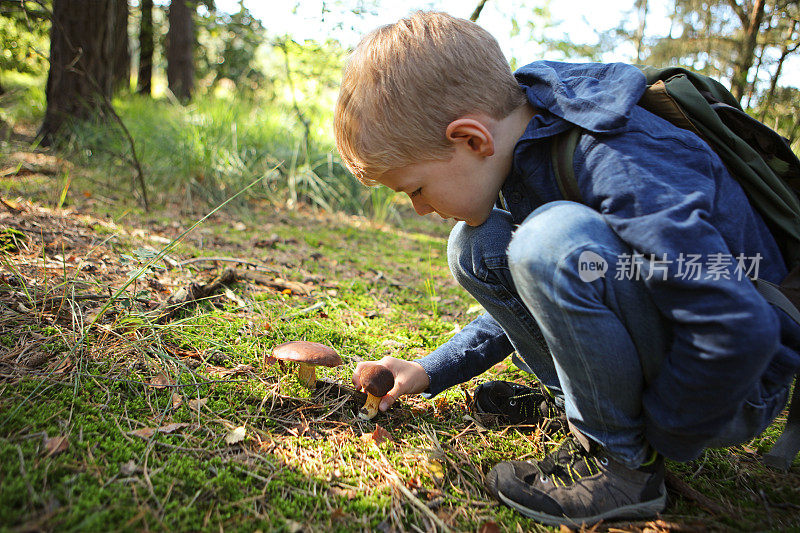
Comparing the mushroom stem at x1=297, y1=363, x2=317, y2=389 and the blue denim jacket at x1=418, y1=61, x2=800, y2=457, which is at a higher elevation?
the blue denim jacket at x1=418, y1=61, x2=800, y2=457

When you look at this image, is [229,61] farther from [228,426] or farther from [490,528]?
[490,528]

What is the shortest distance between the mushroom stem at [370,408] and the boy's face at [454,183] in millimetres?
749

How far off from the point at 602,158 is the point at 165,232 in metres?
3.20

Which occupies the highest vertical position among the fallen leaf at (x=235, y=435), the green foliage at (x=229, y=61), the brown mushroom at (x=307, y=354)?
the green foliage at (x=229, y=61)

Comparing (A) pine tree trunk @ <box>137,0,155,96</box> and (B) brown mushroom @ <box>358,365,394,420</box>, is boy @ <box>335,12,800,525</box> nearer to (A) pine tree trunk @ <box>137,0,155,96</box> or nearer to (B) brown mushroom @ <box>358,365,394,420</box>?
(B) brown mushroom @ <box>358,365,394,420</box>

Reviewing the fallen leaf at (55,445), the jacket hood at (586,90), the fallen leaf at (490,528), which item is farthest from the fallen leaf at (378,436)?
the jacket hood at (586,90)

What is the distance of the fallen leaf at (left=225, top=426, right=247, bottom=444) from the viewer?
155 centimetres

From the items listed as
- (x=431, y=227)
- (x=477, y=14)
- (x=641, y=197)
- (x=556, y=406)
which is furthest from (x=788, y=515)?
(x=431, y=227)

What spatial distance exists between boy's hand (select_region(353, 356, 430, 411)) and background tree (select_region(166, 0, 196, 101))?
1012cm

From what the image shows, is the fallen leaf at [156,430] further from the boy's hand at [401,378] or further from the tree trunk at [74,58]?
the tree trunk at [74,58]

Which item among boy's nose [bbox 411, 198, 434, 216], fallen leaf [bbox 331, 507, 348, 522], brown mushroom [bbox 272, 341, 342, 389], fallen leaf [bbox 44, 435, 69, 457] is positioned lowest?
fallen leaf [bbox 331, 507, 348, 522]

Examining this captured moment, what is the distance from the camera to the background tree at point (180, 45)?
10.0 meters

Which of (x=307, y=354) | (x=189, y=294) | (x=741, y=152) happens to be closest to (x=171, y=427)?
(x=307, y=354)

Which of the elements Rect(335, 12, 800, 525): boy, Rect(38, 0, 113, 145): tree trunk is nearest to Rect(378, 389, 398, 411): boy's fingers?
Rect(335, 12, 800, 525): boy
